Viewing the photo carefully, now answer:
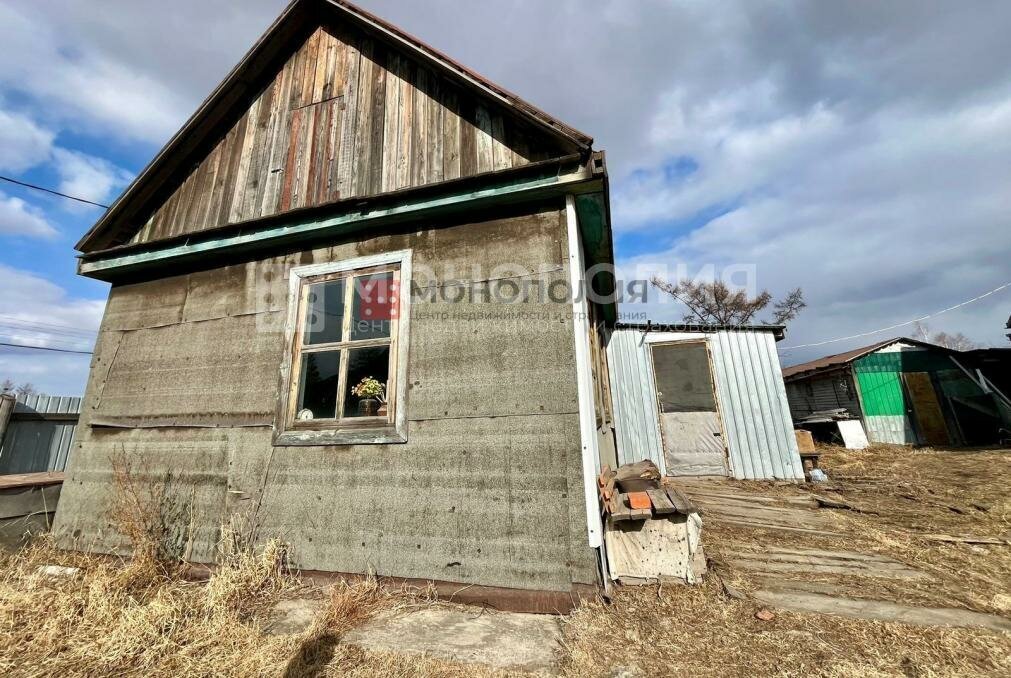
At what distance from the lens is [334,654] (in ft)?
7.95

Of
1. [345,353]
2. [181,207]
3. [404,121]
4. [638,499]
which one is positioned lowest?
[638,499]

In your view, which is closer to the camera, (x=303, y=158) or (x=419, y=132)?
(x=419, y=132)

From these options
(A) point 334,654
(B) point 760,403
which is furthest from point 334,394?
(B) point 760,403

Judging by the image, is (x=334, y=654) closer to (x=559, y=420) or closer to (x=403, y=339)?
(x=559, y=420)

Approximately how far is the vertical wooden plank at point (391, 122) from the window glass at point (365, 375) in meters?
1.77

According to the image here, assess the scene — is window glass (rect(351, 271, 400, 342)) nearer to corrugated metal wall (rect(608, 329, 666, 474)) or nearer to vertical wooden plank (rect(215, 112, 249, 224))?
vertical wooden plank (rect(215, 112, 249, 224))

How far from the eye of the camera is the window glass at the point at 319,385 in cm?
407

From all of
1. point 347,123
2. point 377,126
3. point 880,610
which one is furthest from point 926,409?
point 347,123

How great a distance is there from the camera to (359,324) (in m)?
4.20

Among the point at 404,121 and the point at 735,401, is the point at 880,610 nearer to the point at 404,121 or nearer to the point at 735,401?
the point at 404,121

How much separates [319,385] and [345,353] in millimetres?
541

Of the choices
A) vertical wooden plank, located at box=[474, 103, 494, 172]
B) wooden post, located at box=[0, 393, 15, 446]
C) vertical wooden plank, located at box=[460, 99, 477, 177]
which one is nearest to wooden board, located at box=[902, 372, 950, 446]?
vertical wooden plank, located at box=[474, 103, 494, 172]

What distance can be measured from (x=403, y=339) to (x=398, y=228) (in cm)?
125

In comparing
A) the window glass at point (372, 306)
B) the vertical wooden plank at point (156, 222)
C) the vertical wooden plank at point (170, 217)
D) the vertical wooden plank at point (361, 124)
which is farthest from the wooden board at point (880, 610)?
the vertical wooden plank at point (156, 222)
